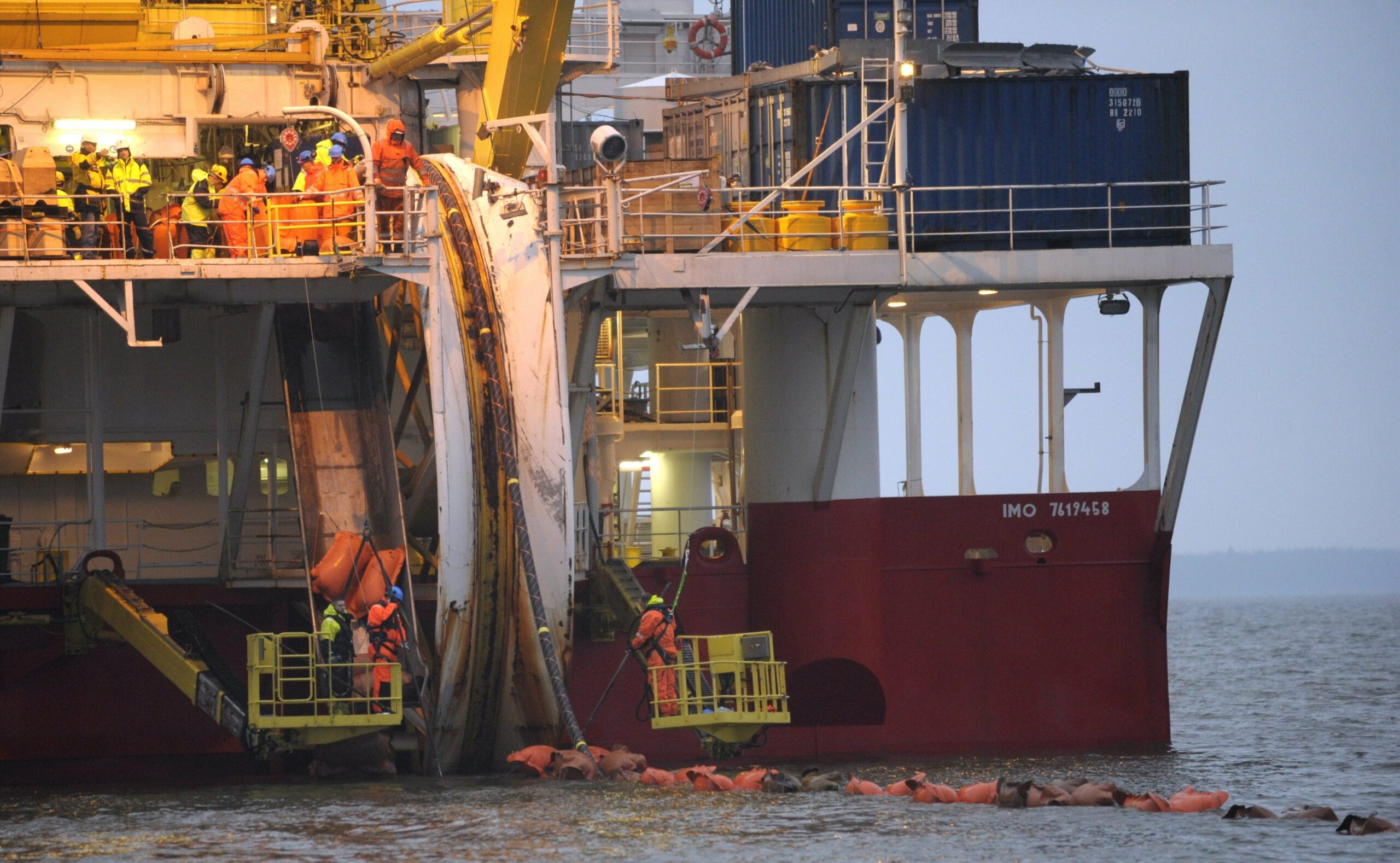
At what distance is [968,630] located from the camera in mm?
28672

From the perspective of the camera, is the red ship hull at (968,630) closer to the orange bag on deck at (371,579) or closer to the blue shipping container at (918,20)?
the orange bag on deck at (371,579)

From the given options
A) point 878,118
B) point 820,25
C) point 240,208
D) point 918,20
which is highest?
point 918,20

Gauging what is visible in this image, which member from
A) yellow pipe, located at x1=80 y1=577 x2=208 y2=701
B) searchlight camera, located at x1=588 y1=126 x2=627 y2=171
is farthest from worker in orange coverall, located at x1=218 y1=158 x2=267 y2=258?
searchlight camera, located at x1=588 y1=126 x2=627 y2=171

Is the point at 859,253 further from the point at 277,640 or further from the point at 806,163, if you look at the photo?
the point at 277,640

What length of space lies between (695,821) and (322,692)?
4871 mm

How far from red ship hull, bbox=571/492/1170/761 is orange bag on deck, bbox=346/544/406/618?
400 centimetres

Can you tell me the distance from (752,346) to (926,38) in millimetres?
7426

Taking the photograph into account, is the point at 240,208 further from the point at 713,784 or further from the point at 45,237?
the point at 713,784

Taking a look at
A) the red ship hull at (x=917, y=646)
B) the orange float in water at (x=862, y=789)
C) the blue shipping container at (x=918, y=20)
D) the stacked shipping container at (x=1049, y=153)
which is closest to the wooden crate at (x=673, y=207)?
the stacked shipping container at (x=1049, y=153)

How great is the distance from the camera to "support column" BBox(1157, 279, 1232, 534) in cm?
2816

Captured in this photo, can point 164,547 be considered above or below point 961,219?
below

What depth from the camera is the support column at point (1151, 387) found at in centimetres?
2902

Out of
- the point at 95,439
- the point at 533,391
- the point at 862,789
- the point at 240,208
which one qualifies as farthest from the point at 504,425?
the point at 95,439

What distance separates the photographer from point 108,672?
27859mm
